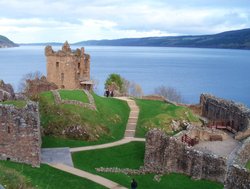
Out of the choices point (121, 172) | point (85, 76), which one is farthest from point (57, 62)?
point (121, 172)

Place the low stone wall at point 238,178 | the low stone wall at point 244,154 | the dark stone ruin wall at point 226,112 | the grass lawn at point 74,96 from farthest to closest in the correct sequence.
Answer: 1. the dark stone ruin wall at point 226,112
2. the grass lawn at point 74,96
3. the low stone wall at point 244,154
4. the low stone wall at point 238,178

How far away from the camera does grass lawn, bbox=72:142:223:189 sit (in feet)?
88.1

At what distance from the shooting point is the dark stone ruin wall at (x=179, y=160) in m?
27.5

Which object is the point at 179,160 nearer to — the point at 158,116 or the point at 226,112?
the point at 158,116

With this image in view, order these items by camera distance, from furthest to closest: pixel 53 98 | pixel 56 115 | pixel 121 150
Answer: pixel 53 98, pixel 56 115, pixel 121 150

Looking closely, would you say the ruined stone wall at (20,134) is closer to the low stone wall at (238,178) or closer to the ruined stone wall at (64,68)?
the low stone wall at (238,178)

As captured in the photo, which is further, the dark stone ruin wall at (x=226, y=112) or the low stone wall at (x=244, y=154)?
the dark stone ruin wall at (x=226, y=112)

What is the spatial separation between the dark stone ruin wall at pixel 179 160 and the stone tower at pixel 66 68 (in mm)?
31132

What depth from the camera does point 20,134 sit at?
26516 mm

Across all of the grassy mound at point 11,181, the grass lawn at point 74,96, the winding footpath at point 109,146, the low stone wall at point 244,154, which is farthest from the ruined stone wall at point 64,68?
the grassy mound at point 11,181

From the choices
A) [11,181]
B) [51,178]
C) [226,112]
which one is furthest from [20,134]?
[226,112]

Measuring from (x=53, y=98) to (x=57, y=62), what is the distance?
2078cm

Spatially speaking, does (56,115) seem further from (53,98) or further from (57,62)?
(57,62)

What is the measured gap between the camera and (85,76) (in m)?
62.0
